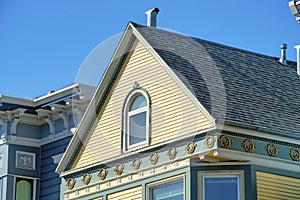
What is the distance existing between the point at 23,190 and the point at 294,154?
1056 centimetres

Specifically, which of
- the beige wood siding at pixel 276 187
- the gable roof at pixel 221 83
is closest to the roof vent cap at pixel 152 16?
the gable roof at pixel 221 83

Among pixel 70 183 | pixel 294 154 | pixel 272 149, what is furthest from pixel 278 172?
pixel 70 183

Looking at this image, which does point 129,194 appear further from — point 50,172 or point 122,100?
point 50,172

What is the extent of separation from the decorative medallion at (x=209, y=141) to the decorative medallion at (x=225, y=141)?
0.19 metres

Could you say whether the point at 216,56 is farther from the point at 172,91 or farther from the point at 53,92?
the point at 53,92

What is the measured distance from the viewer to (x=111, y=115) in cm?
2803

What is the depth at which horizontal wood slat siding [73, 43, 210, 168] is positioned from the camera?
25.9m

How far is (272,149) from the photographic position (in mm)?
25719

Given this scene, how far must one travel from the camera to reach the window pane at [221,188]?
25094mm

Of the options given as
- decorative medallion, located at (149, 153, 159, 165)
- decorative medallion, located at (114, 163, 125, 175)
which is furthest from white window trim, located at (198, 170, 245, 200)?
decorative medallion, located at (114, 163, 125, 175)

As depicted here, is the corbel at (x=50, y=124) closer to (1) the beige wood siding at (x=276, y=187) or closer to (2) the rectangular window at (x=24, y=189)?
(2) the rectangular window at (x=24, y=189)

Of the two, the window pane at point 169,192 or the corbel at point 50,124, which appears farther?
the corbel at point 50,124

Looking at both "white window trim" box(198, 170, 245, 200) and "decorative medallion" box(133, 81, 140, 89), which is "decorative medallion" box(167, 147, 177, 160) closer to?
"white window trim" box(198, 170, 245, 200)

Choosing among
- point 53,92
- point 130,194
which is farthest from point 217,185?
point 53,92
